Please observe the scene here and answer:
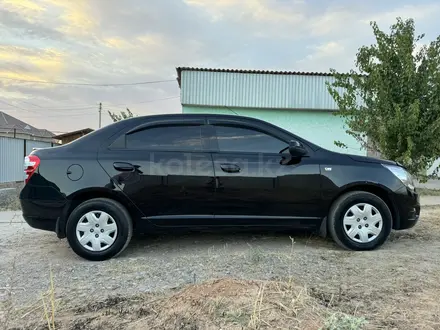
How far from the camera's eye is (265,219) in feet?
15.1

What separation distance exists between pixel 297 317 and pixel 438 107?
22.2 feet

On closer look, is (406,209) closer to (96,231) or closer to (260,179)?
(260,179)

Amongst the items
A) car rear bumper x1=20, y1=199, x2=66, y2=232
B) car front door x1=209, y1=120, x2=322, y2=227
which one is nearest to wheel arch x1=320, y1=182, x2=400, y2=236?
car front door x1=209, y1=120, x2=322, y2=227

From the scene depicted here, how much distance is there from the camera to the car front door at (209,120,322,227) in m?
4.52

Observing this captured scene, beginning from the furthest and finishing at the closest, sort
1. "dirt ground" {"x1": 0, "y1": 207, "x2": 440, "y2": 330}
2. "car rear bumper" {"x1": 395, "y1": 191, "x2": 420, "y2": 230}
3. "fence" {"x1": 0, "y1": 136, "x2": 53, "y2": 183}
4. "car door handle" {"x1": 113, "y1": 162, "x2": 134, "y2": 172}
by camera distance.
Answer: "fence" {"x1": 0, "y1": 136, "x2": 53, "y2": 183} → "car rear bumper" {"x1": 395, "y1": 191, "x2": 420, "y2": 230} → "car door handle" {"x1": 113, "y1": 162, "x2": 134, "y2": 172} → "dirt ground" {"x1": 0, "y1": 207, "x2": 440, "y2": 330}

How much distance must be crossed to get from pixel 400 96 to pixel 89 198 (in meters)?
6.86

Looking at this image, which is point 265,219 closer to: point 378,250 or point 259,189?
point 259,189

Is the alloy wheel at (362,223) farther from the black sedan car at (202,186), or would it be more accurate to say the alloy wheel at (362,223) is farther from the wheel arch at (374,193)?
the wheel arch at (374,193)

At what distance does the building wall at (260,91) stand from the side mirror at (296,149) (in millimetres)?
12575

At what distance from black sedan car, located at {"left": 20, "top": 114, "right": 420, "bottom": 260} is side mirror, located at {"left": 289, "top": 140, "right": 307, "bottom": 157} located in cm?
2

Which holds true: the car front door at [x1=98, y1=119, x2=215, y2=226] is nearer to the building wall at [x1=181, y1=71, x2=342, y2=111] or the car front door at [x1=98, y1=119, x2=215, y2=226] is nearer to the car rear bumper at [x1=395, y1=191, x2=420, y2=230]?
the car rear bumper at [x1=395, y1=191, x2=420, y2=230]

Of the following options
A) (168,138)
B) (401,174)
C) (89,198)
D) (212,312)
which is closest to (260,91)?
(401,174)

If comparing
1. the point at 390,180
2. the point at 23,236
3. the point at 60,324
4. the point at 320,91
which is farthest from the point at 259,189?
the point at 320,91

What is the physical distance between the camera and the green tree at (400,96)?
776cm
